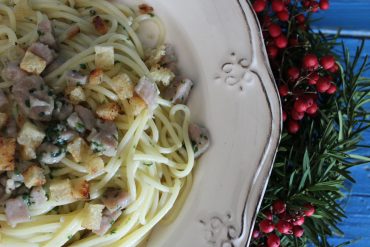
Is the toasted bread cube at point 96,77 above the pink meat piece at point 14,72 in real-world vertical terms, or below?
below

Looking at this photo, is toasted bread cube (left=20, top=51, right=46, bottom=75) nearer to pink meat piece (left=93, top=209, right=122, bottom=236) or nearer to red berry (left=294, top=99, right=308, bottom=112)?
pink meat piece (left=93, top=209, right=122, bottom=236)

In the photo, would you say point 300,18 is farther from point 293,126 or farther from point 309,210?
point 309,210

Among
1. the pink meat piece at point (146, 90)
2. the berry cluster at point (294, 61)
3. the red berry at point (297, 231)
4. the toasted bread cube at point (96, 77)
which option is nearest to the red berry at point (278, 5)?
the berry cluster at point (294, 61)

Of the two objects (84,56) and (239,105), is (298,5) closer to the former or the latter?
(239,105)

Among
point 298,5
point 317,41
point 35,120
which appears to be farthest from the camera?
point 298,5

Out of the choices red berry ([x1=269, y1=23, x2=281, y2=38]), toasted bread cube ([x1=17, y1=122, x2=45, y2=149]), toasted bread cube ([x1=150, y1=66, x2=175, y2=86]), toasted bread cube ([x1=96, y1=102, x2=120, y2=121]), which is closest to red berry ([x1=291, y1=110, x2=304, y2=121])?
red berry ([x1=269, y1=23, x2=281, y2=38])

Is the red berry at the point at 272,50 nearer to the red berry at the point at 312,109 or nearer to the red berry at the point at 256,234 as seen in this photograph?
the red berry at the point at 312,109

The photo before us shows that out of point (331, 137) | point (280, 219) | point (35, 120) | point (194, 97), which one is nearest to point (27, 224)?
point (35, 120)
